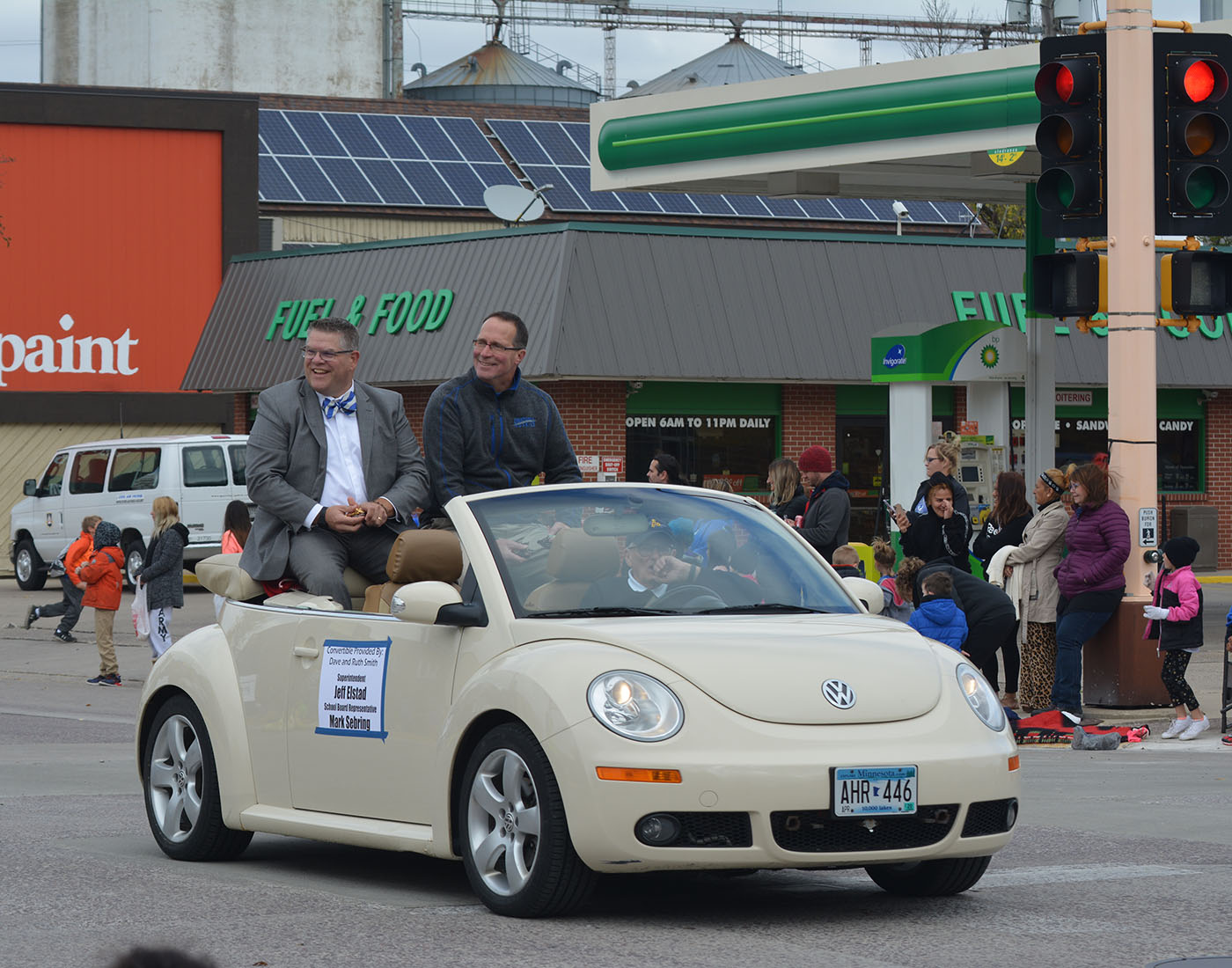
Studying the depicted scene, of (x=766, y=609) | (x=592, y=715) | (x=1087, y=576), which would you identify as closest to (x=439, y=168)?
(x=1087, y=576)

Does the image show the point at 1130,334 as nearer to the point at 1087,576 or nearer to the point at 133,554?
the point at 1087,576

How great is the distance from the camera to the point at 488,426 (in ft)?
28.1

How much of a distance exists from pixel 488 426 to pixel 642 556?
138 cm

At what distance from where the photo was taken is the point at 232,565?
8.54 metres

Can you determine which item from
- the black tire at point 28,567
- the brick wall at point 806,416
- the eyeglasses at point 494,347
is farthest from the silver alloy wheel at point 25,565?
the eyeglasses at point 494,347

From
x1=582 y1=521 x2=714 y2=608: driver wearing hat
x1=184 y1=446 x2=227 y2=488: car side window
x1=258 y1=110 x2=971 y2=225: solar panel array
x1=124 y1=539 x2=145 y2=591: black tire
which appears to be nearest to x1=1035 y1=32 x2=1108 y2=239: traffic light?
x1=582 y1=521 x2=714 y2=608: driver wearing hat

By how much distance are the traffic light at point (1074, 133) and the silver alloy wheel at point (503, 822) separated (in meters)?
7.67

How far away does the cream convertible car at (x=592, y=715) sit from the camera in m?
6.44

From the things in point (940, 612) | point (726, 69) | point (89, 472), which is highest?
point (726, 69)

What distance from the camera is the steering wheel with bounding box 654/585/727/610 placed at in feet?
23.9

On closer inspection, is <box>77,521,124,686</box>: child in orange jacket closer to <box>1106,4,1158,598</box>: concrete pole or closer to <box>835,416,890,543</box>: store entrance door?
<box>1106,4,1158,598</box>: concrete pole

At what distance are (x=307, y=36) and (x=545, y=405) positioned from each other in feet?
200

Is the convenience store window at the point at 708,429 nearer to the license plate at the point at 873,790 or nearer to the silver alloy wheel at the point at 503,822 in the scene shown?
the silver alloy wheel at the point at 503,822

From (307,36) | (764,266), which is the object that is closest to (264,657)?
(764,266)
